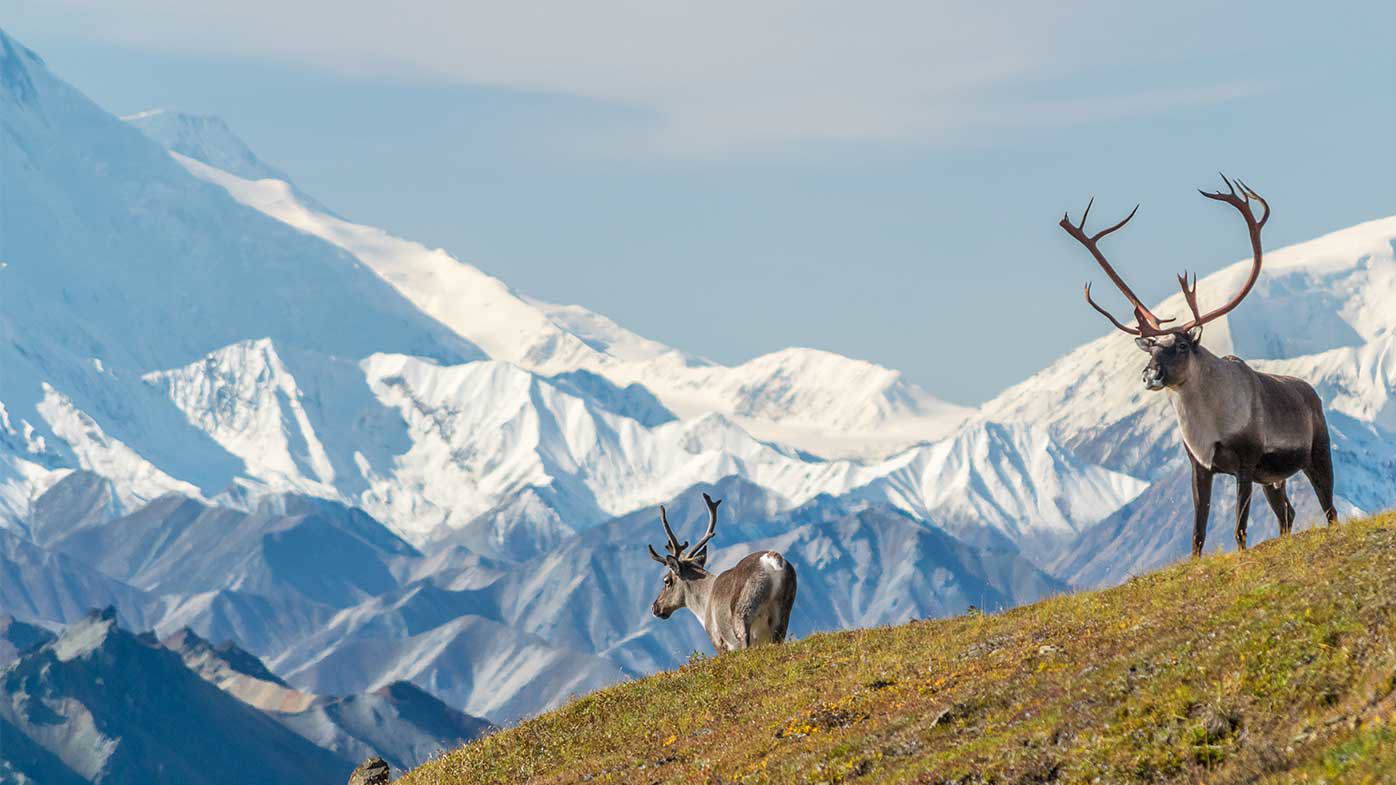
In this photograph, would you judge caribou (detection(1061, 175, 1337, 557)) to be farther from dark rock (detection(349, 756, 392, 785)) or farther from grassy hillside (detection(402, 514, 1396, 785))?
dark rock (detection(349, 756, 392, 785))

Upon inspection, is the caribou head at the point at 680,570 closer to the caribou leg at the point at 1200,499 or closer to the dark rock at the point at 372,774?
the dark rock at the point at 372,774

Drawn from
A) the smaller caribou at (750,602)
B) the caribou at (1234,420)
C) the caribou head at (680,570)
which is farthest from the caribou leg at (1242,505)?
the caribou head at (680,570)

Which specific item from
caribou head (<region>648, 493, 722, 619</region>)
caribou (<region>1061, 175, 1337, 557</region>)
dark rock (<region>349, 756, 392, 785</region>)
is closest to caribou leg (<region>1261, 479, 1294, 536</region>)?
caribou (<region>1061, 175, 1337, 557</region>)

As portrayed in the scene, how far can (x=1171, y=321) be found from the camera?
31969mm

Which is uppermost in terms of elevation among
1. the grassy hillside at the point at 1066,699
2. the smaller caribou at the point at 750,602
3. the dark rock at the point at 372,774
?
the grassy hillside at the point at 1066,699

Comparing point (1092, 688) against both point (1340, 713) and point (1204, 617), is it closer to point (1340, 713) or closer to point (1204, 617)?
point (1204, 617)

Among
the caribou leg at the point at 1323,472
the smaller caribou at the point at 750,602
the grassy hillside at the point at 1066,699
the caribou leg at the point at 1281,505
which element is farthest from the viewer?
the smaller caribou at the point at 750,602

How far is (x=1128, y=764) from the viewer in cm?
1988

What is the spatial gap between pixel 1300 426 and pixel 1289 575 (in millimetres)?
6804

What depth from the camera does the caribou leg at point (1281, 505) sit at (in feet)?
101

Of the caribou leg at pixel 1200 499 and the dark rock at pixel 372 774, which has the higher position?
the caribou leg at pixel 1200 499

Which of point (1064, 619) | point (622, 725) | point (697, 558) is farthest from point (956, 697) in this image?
point (697, 558)

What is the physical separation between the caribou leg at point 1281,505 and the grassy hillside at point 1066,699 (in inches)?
96.3

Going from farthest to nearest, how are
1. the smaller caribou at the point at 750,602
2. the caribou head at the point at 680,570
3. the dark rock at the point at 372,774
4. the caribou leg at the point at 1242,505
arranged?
1. the caribou head at the point at 680,570
2. the smaller caribou at the point at 750,602
3. the dark rock at the point at 372,774
4. the caribou leg at the point at 1242,505
